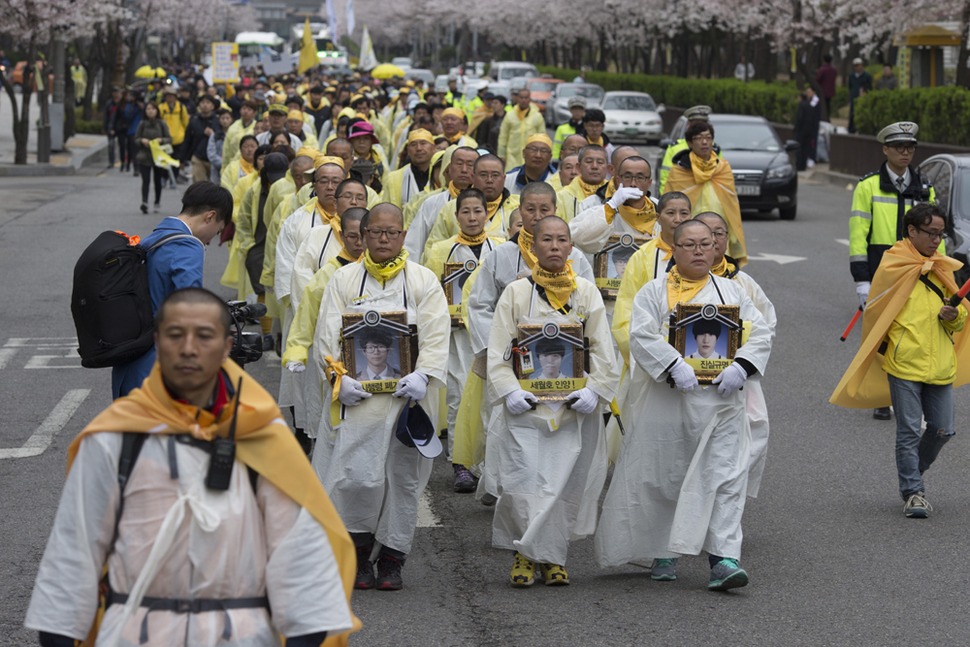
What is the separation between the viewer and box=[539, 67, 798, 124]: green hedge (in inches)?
1566

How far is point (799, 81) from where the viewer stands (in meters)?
50.2

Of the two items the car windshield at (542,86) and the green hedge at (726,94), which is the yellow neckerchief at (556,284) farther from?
the car windshield at (542,86)

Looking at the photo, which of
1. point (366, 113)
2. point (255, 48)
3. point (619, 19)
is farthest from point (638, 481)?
point (255, 48)

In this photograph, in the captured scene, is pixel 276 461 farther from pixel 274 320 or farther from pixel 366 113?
pixel 366 113

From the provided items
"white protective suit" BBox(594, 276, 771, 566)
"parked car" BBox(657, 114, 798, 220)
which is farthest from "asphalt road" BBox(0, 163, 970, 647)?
"parked car" BBox(657, 114, 798, 220)

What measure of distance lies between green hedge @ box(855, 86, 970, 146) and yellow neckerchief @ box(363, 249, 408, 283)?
22.2 meters

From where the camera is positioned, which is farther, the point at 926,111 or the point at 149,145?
the point at 926,111

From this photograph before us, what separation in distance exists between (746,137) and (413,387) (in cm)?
1974

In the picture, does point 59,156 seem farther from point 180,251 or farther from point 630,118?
point 180,251

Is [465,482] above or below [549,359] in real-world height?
below

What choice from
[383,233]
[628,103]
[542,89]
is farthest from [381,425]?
[542,89]

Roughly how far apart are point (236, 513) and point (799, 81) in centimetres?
4792

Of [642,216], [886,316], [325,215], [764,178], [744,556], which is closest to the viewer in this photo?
[744,556]

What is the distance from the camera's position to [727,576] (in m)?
6.96
